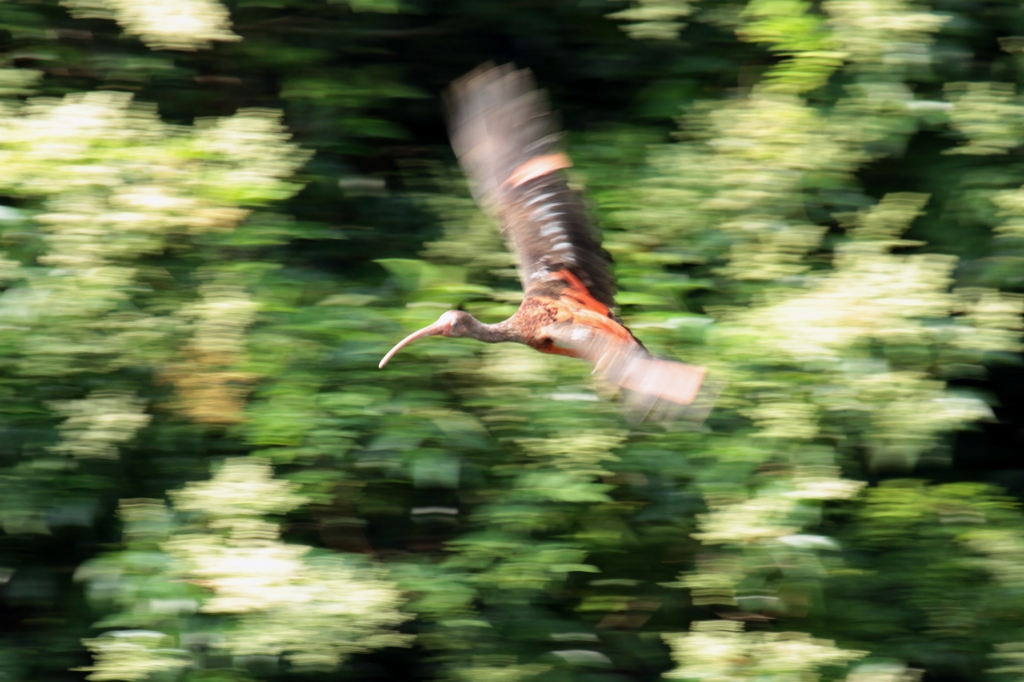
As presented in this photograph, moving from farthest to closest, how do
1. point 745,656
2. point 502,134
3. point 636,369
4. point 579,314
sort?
point 502,134 → point 745,656 → point 579,314 → point 636,369

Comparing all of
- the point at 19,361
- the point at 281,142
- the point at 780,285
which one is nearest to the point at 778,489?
the point at 780,285

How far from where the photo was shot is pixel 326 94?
4.71 meters

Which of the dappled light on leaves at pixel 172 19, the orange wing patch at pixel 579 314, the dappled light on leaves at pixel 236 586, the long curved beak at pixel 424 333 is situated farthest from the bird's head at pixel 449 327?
the dappled light on leaves at pixel 172 19

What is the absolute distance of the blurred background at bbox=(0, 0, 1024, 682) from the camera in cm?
382

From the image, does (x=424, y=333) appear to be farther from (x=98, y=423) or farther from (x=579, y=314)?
(x=98, y=423)

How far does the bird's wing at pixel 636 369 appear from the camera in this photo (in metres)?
2.85

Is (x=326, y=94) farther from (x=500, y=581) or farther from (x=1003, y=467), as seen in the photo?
(x=1003, y=467)

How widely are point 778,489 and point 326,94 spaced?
8.53ft

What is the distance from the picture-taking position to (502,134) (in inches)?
161

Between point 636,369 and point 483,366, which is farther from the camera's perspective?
point 483,366

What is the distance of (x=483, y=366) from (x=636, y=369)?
1.24 meters

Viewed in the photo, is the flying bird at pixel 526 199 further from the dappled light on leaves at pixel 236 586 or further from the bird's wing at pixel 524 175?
the dappled light on leaves at pixel 236 586

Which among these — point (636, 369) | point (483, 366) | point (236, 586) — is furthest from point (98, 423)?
point (636, 369)

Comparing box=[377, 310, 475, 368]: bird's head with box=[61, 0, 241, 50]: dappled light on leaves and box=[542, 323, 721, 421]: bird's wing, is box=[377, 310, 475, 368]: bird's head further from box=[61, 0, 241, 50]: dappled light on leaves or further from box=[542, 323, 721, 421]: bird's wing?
box=[61, 0, 241, 50]: dappled light on leaves
